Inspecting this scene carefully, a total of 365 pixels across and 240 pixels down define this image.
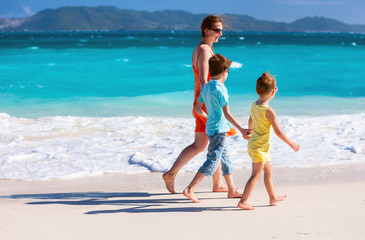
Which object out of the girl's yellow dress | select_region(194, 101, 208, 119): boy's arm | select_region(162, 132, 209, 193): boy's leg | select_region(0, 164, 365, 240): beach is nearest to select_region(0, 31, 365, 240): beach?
select_region(0, 164, 365, 240): beach

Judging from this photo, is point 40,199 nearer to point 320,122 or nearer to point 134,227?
point 134,227

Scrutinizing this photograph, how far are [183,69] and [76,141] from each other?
15.6 meters

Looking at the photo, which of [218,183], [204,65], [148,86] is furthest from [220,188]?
[148,86]

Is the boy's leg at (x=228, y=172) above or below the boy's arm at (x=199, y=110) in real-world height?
below

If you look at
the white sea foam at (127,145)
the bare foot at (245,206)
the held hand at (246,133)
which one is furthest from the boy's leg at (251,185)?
the white sea foam at (127,145)

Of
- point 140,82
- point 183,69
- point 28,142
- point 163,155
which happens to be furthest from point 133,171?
point 183,69

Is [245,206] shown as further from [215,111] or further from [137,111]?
[137,111]

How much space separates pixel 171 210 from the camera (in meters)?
3.45

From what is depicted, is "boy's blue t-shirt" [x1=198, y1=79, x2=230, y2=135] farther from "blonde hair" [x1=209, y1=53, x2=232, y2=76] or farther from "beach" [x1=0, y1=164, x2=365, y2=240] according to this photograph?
"beach" [x1=0, y1=164, x2=365, y2=240]

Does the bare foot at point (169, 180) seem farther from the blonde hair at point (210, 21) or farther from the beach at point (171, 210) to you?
the blonde hair at point (210, 21)

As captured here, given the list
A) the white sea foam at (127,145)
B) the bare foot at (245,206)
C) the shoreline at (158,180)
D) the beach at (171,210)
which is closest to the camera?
the beach at (171,210)

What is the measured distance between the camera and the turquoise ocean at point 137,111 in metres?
5.48

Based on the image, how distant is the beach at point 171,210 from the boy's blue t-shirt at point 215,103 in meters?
0.62

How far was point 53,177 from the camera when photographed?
472cm
